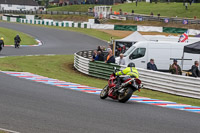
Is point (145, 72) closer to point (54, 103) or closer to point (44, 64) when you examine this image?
point (54, 103)

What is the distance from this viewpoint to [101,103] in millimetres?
12555

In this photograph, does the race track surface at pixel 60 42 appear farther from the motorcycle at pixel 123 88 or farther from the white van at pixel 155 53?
the motorcycle at pixel 123 88

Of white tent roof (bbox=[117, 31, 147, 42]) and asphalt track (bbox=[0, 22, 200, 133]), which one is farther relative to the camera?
white tent roof (bbox=[117, 31, 147, 42])

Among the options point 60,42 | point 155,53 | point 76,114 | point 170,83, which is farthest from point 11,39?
point 76,114

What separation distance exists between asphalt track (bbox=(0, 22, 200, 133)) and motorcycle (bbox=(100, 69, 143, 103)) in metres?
0.27

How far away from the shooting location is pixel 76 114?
1027 cm

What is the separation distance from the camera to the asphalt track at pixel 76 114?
888 centimetres

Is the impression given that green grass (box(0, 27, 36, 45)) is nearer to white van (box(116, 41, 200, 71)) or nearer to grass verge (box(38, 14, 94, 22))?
white van (box(116, 41, 200, 71))

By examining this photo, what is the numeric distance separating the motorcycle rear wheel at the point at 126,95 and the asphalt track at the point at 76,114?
0.20m

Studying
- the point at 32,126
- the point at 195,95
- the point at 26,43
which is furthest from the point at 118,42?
the point at 32,126

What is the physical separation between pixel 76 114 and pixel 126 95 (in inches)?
108

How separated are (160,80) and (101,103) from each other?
6.25 m

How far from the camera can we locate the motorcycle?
1245 cm

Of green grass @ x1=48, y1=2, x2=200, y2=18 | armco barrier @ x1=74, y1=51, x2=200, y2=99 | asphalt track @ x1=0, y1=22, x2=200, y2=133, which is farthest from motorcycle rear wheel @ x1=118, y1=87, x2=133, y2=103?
green grass @ x1=48, y1=2, x2=200, y2=18
